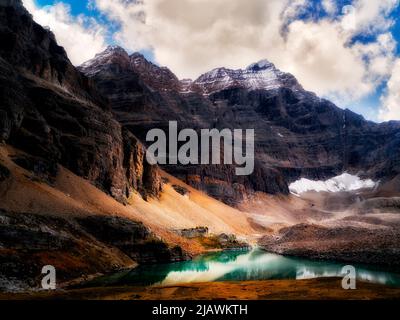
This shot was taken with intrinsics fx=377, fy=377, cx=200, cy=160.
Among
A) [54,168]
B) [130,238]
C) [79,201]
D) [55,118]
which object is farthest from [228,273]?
[55,118]

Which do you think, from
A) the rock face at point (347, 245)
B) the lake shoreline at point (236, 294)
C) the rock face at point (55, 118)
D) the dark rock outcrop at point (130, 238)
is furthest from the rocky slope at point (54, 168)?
the rock face at point (347, 245)

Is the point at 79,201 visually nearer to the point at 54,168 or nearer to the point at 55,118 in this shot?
the point at 54,168

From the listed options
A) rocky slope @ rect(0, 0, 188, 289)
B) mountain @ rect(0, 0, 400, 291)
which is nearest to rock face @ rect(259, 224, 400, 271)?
mountain @ rect(0, 0, 400, 291)

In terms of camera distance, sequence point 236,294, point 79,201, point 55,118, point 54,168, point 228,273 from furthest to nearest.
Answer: point 55,118
point 54,168
point 79,201
point 228,273
point 236,294

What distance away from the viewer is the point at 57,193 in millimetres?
90750

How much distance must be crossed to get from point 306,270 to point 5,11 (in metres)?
146

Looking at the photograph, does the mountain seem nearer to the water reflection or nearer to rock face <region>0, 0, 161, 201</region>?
rock face <region>0, 0, 161, 201</region>

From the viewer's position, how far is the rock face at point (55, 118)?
365ft

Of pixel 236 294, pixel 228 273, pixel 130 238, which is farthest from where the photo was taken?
pixel 130 238

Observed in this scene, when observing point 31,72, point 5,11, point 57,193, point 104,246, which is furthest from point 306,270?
point 5,11

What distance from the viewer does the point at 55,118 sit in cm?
12838

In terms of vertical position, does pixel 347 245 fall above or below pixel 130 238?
below

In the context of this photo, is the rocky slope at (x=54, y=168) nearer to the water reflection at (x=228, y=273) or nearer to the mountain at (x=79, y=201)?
the mountain at (x=79, y=201)

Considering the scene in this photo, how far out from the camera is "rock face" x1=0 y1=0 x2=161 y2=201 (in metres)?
111
